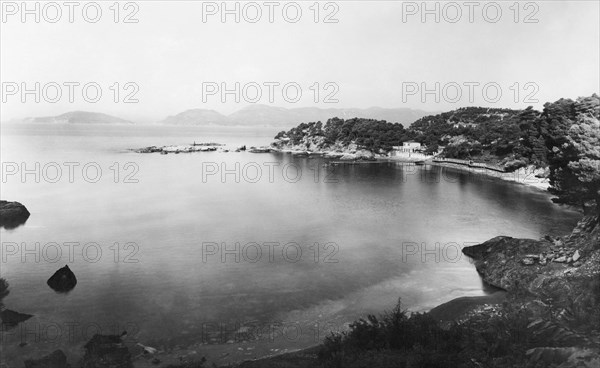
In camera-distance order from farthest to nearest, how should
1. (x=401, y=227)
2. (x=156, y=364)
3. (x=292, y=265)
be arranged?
(x=401, y=227)
(x=292, y=265)
(x=156, y=364)

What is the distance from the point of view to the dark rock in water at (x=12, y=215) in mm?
45625

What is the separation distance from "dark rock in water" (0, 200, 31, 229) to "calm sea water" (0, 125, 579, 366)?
1.86 metres

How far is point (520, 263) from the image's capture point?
2872 centimetres

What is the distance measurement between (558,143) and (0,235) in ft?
170

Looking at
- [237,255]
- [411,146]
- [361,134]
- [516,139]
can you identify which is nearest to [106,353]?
[237,255]

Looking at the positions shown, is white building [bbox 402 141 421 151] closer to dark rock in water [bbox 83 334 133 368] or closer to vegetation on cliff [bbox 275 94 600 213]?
vegetation on cliff [bbox 275 94 600 213]

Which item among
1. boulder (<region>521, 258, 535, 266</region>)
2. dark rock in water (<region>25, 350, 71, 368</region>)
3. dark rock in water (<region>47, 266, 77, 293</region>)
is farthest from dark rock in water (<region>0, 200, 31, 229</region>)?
boulder (<region>521, 258, 535, 266</region>)

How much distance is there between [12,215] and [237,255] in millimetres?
29966

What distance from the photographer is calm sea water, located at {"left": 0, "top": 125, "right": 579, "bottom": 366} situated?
74.1 feet

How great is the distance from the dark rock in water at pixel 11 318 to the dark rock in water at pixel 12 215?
26445 mm

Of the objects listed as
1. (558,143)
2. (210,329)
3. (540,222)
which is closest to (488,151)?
(540,222)

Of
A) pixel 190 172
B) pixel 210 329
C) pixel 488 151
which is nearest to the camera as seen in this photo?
pixel 210 329

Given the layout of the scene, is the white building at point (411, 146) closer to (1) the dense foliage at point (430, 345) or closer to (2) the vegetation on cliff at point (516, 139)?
(2) the vegetation on cliff at point (516, 139)

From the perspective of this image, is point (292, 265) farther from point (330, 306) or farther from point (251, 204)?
point (251, 204)
